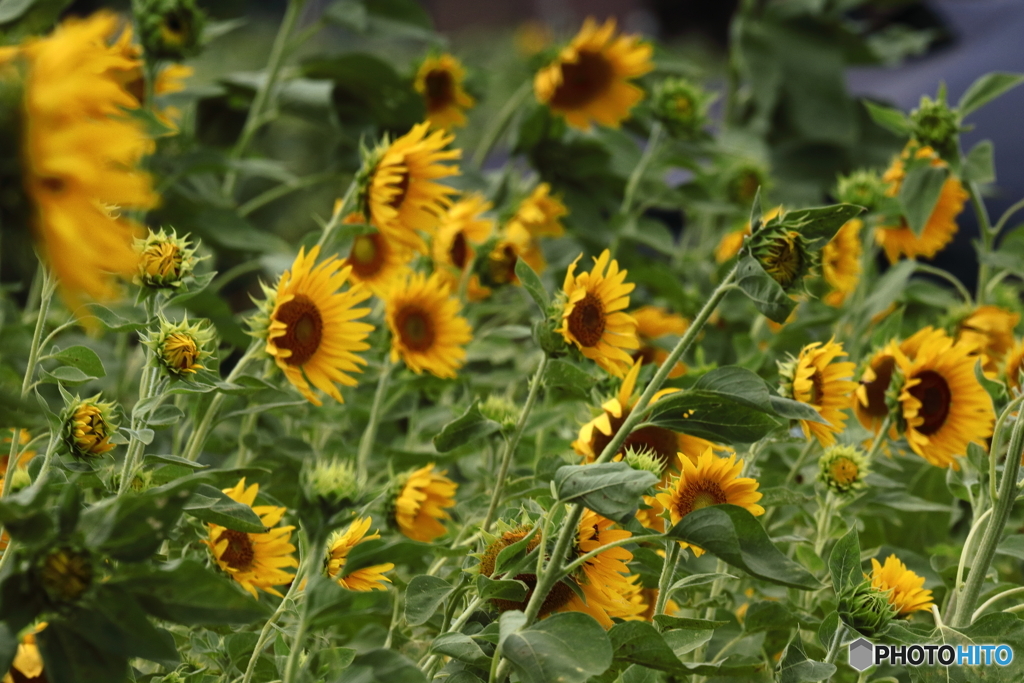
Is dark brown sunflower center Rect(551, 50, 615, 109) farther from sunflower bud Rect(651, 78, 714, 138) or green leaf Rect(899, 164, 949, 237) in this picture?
green leaf Rect(899, 164, 949, 237)

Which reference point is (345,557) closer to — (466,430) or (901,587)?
(466,430)

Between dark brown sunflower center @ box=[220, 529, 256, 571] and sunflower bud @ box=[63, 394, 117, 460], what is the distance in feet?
0.30

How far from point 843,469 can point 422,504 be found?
10.5 inches

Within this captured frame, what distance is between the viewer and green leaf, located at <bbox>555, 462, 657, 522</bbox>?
39 cm

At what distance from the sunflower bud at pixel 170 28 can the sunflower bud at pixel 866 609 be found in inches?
28.3

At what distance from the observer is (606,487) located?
40 centimetres

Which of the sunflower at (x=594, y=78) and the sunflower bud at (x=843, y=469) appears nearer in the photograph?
the sunflower bud at (x=843, y=469)

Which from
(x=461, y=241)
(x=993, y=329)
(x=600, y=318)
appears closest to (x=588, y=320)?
(x=600, y=318)

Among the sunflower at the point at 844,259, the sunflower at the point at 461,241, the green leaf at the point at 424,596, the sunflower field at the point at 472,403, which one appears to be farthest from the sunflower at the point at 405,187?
the sunflower at the point at 844,259

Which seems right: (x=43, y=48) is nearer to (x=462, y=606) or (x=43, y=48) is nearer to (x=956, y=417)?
(x=462, y=606)

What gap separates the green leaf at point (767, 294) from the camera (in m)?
0.42

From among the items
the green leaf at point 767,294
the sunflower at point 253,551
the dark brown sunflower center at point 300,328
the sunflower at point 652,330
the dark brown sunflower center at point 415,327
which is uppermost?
the green leaf at point 767,294

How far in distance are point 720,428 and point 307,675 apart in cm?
20

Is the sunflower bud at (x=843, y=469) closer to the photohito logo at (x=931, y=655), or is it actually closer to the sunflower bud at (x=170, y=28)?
the photohito logo at (x=931, y=655)
